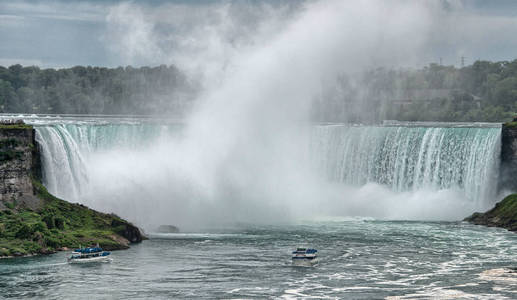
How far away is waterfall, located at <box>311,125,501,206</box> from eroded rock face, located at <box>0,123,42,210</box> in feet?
A: 111

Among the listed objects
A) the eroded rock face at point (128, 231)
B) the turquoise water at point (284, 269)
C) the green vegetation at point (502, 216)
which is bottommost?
the turquoise water at point (284, 269)

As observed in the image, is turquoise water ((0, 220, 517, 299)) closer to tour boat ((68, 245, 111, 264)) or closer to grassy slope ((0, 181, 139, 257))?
tour boat ((68, 245, 111, 264))

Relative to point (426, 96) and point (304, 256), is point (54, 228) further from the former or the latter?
point (426, 96)

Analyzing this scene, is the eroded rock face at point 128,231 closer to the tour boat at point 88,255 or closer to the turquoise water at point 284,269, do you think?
the turquoise water at point 284,269

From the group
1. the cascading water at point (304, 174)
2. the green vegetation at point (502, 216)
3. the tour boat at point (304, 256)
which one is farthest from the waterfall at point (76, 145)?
the green vegetation at point (502, 216)

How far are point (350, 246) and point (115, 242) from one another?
591 inches

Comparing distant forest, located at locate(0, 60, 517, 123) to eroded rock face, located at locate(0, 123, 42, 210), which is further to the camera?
distant forest, located at locate(0, 60, 517, 123)

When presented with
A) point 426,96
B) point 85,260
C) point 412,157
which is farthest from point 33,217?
point 426,96

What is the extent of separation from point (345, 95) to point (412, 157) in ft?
115

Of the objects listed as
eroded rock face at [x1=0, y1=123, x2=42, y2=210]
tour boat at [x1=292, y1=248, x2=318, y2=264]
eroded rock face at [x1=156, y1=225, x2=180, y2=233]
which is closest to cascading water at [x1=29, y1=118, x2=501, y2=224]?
eroded rock face at [x1=156, y1=225, x2=180, y2=233]

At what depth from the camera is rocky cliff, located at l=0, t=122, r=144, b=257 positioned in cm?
6644

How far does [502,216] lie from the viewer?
81.6 metres

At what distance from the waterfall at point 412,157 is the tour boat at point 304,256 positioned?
3065 cm

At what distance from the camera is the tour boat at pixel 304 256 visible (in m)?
62.2
